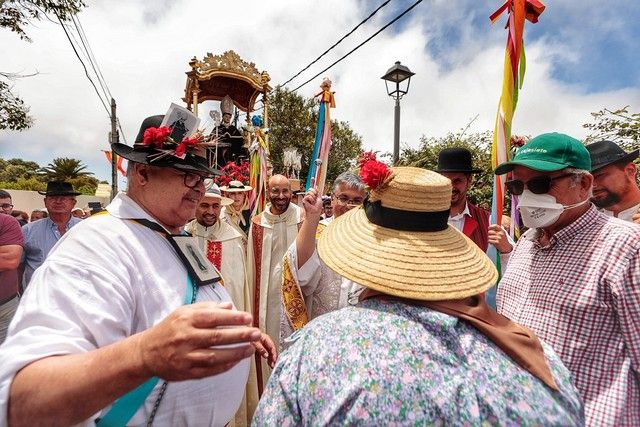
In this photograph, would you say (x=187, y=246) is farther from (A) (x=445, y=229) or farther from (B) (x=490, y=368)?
(B) (x=490, y=368)

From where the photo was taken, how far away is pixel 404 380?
97cm

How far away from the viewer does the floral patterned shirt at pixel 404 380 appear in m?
0.95

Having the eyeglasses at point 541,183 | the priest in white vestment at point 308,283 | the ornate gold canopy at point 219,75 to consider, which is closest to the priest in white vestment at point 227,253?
the priest in white vestment at point 308,283

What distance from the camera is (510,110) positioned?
2.82 metres

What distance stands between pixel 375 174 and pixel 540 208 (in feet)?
3.66

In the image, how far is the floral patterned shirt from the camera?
3.12 feet

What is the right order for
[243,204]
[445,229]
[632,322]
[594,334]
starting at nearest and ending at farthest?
1. [445,229]
2. [632,322]
3. [594,334]
4. [243,204]

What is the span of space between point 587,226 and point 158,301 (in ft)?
6.43

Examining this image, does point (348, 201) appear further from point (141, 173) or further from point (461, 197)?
point (141, 173)

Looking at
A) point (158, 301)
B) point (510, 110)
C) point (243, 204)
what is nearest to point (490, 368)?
point (158, 301)

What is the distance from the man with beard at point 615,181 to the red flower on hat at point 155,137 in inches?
109

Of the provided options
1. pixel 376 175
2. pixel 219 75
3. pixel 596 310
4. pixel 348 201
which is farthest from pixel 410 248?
pixel 219 75

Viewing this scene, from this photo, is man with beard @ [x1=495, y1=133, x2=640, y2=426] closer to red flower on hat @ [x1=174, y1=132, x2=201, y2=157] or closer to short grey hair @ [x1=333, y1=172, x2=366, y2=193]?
short grey hair @ [x1=333, y1=172, x2=366, y2=193]

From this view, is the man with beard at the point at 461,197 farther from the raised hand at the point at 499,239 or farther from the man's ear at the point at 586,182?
the man's ear at the point at 586,182
